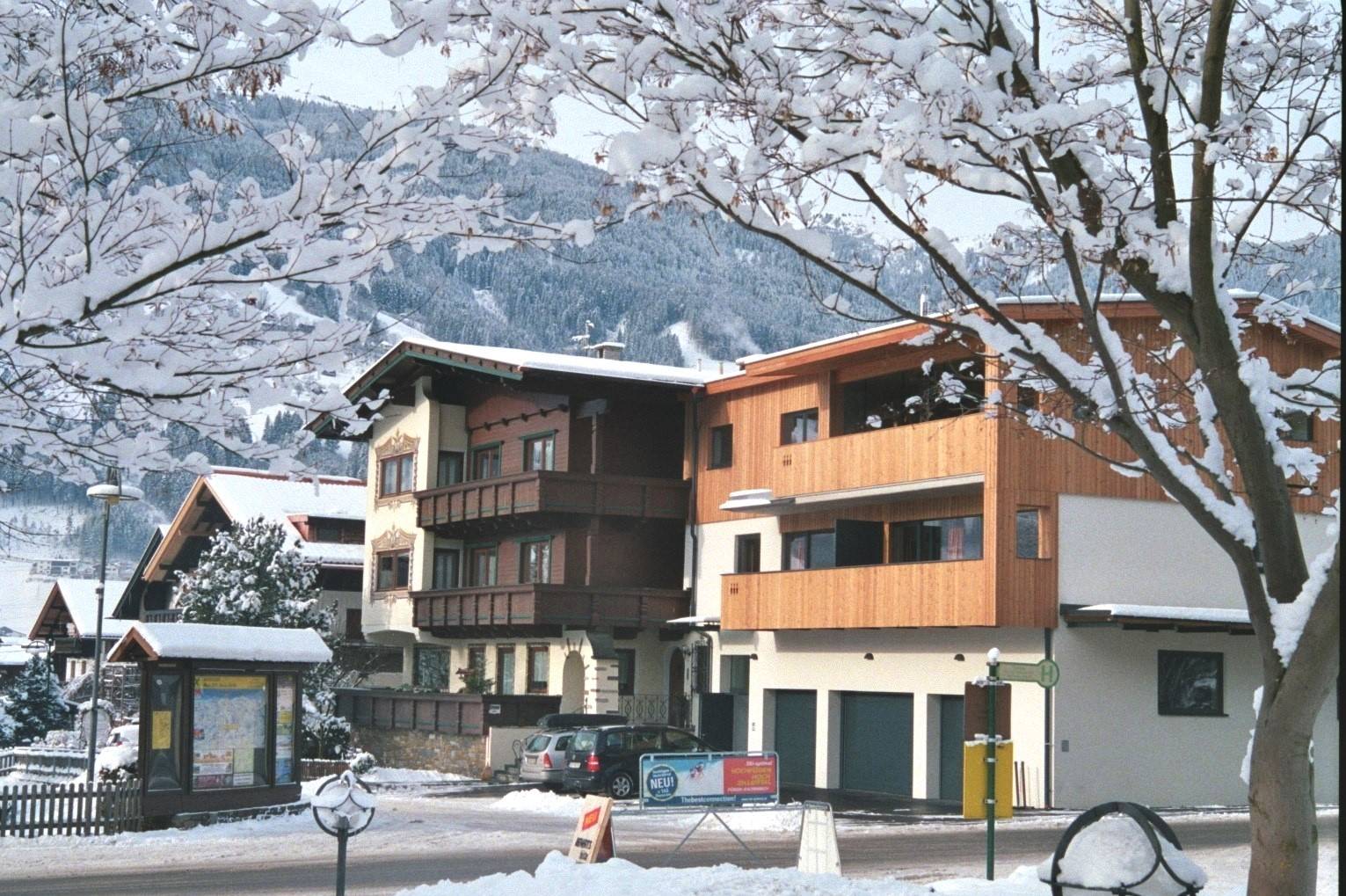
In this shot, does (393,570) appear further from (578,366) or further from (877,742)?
(877,742)

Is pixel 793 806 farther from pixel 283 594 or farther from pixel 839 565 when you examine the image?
pixel 283 594

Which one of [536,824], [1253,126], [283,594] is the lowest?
[536,824]

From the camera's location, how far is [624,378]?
137ft

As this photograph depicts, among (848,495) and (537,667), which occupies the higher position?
(848,495)

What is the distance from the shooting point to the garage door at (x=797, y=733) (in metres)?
37.4

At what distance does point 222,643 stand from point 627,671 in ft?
62.0

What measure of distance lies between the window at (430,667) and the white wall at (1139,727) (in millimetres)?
22037

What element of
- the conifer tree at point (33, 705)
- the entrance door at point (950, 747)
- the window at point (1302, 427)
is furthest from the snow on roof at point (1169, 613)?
the conifer tree at point (33, 705)

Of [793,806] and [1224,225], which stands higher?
[1224,225]

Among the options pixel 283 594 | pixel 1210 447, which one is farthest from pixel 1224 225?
pixel 283 594

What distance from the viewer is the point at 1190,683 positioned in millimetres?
33188

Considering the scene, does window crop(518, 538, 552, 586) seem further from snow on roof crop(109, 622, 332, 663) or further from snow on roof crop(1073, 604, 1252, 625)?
snow on roof crop(109, 622, 332, 663)

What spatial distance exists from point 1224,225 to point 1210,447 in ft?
5.41

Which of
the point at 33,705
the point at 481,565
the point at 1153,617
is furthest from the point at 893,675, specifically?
the point at 33,705
